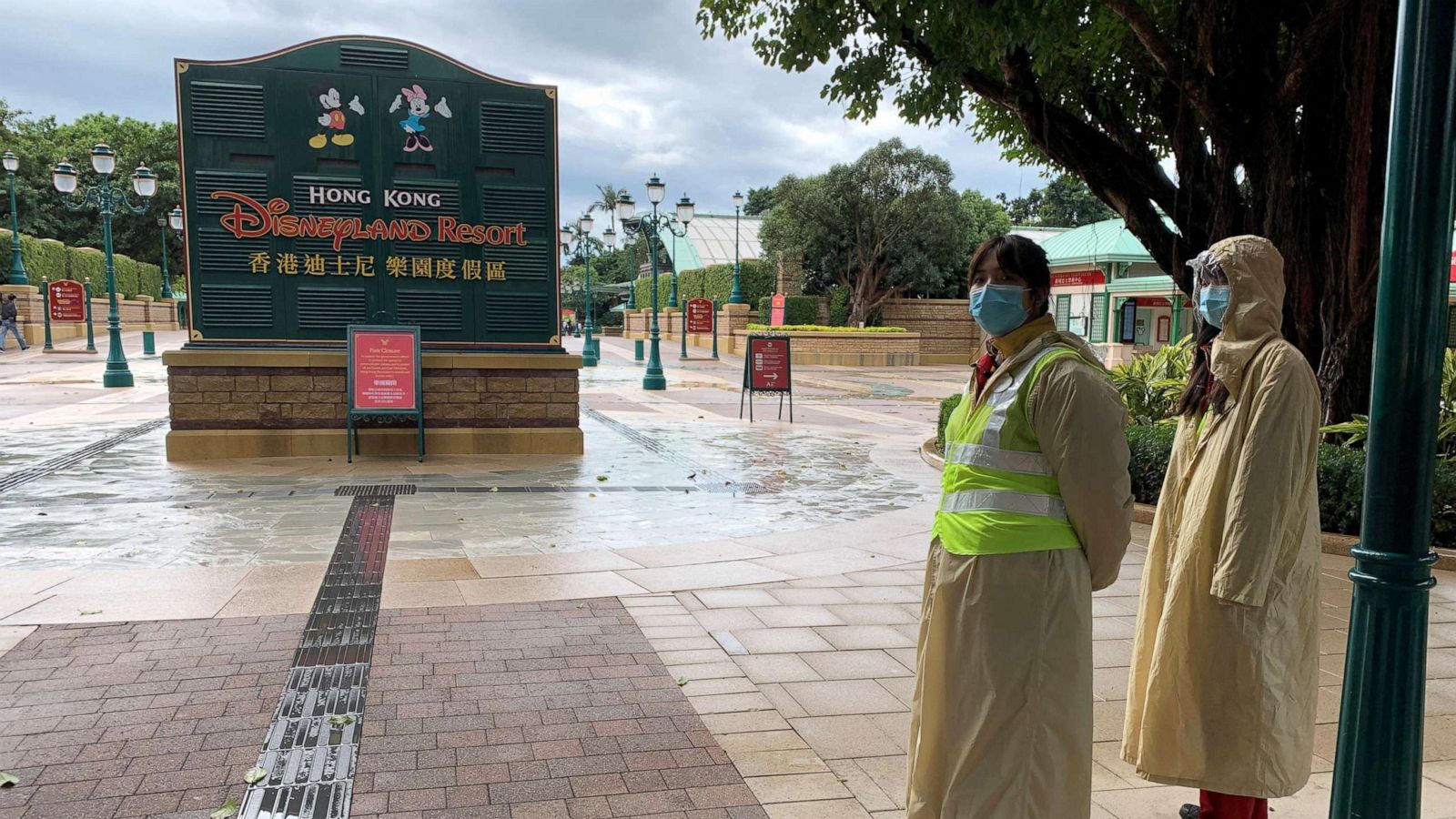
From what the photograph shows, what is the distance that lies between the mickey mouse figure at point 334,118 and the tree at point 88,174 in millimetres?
43851

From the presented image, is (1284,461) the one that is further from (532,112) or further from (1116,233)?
(1116,233)

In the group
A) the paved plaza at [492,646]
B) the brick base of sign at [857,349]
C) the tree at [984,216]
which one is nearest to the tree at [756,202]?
the tree at [984,216]

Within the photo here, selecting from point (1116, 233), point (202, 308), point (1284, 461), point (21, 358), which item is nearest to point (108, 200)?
point (21, 358)

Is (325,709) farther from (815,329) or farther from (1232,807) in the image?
(815,329)

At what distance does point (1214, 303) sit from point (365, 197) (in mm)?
9238

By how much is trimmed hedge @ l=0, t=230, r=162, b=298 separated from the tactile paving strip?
1399 inches

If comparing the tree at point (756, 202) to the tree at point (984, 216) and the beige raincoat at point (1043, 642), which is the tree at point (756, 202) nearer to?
the tree at point (984, 216)

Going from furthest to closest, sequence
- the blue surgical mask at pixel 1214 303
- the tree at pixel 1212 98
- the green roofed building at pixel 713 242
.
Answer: the green roofed building at pixel 713 242 → the tree at pixel 1212 98 → the blue surgical mask at pixel 1214 303

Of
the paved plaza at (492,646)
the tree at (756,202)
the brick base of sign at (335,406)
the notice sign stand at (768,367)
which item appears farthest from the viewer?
the tree at (756,202)

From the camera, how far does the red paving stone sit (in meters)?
3.12

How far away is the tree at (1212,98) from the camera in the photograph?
726 cm

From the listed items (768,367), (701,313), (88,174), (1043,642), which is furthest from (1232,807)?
(88,174)

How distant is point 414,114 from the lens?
10.3 meters

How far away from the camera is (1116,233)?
3259cm
